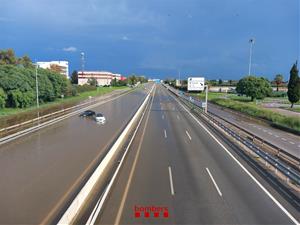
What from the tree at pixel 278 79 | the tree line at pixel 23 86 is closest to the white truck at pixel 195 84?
the tree line at pixel 23 86

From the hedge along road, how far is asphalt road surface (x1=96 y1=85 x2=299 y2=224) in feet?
8.07

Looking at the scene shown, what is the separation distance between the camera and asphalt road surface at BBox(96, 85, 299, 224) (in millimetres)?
10634

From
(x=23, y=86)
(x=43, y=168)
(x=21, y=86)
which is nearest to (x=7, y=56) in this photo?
(x=23, y=86)

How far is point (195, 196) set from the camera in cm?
1259

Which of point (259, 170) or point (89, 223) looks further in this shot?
point (259, 170)

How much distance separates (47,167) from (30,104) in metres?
45.9

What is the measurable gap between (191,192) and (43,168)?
9329 mm

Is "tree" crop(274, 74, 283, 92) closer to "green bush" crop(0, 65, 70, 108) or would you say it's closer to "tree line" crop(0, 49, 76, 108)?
"tree line" crop(0, 49, 76, 108)

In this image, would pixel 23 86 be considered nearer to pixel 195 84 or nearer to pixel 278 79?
pixel 195 84

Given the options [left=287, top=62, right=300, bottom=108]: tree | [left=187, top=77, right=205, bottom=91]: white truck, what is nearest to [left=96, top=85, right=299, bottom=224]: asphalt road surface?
[left=187, top=77, right=205, bottom=91]: white truck

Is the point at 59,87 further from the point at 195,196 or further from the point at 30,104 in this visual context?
the point at 195,196

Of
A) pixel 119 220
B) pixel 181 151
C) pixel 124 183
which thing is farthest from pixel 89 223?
pixel 181 151

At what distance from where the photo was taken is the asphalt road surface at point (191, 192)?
1063cm

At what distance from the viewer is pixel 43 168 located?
56.3 ft
